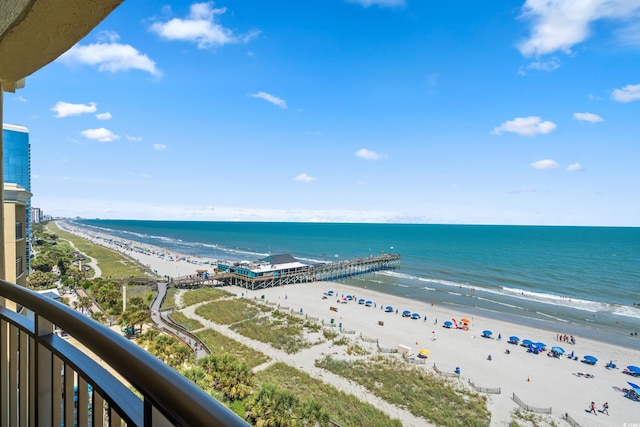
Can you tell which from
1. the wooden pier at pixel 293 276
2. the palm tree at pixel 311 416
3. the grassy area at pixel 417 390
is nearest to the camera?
the palm tree at pixel 311 416

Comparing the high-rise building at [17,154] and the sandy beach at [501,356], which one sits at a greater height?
the high-rise building at [17,154]

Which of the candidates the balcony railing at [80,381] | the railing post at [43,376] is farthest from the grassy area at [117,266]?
the railing post at [43,376]

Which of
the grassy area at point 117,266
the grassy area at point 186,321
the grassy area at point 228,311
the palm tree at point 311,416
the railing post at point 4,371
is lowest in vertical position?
the grassy area at point 228,311

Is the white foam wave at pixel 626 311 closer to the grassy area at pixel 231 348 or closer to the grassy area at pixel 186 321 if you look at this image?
the grassy area at pixel 231 348

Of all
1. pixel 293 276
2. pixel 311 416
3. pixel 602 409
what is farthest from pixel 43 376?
pixel 293 276

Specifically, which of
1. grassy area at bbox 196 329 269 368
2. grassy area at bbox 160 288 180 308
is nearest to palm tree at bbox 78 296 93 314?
grassy area at bbox 160 288 180 308

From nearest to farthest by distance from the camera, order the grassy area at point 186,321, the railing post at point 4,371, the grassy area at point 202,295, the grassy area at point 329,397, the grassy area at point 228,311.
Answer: the railing post at point 4,371 → the grassy area at point 329,397 → the grassy area at point 186,321 → the grassy area at point 228,311 → the grassy area at point 202,295

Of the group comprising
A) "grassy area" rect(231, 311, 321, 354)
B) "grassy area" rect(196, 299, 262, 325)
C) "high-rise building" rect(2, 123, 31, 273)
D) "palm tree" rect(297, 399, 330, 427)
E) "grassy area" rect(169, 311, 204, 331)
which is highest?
"high-rise building" rect(2, 123, 31, 273)

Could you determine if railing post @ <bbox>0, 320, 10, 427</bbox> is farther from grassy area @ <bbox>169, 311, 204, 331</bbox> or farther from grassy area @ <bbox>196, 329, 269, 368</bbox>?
grassy area @ <bbox>169, 311, 204, 331</bbox>
